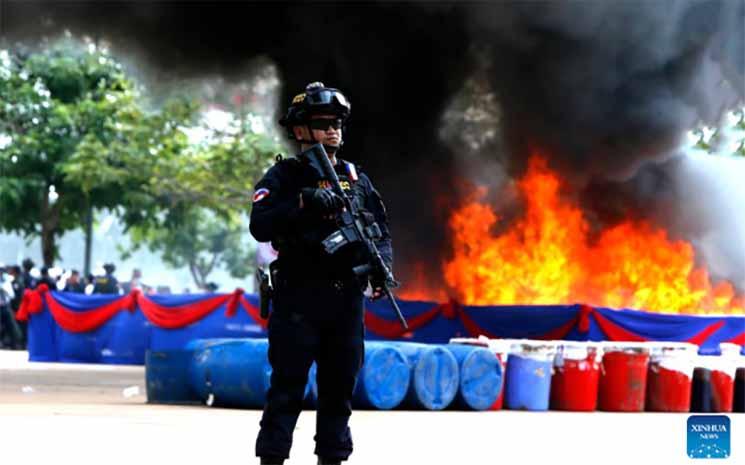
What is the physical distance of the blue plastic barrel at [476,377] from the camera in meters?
15.4

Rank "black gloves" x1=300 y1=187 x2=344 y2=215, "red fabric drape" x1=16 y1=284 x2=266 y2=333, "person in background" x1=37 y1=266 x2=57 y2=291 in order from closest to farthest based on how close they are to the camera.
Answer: "black gloves" x1=300 y1=187 x2=344 y2=215, "red fabric drape" x1=16 y1=284 x2=266 y2=333, "person in background" x1=37 y1=266 x2=57 y2=291

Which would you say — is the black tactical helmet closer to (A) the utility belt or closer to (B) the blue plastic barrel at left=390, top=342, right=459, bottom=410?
(A) the utility belt

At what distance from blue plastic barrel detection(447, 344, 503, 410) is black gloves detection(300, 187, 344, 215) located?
25.9 feet

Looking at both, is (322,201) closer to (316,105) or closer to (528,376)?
(316,105)

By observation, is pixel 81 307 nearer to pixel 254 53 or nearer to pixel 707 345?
pixel 254 53

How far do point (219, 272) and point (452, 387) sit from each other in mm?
77209

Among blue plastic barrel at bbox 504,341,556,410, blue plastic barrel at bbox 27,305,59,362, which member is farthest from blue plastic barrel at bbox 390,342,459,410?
blue plastic barrel at bbox 27,305,59,362

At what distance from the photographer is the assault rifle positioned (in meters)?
7.60

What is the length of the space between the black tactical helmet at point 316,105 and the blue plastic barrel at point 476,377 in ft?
25.3

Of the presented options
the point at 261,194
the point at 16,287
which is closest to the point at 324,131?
the point at 261,194

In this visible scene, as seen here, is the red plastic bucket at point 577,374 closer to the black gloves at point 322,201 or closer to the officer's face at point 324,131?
the officer's face at point 324,131

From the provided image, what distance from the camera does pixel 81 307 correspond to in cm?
2548

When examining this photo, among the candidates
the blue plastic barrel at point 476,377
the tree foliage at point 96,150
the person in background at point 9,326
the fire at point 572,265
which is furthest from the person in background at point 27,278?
the blue plastic barrel at point 476,377

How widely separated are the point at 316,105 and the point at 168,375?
7.78 metres
